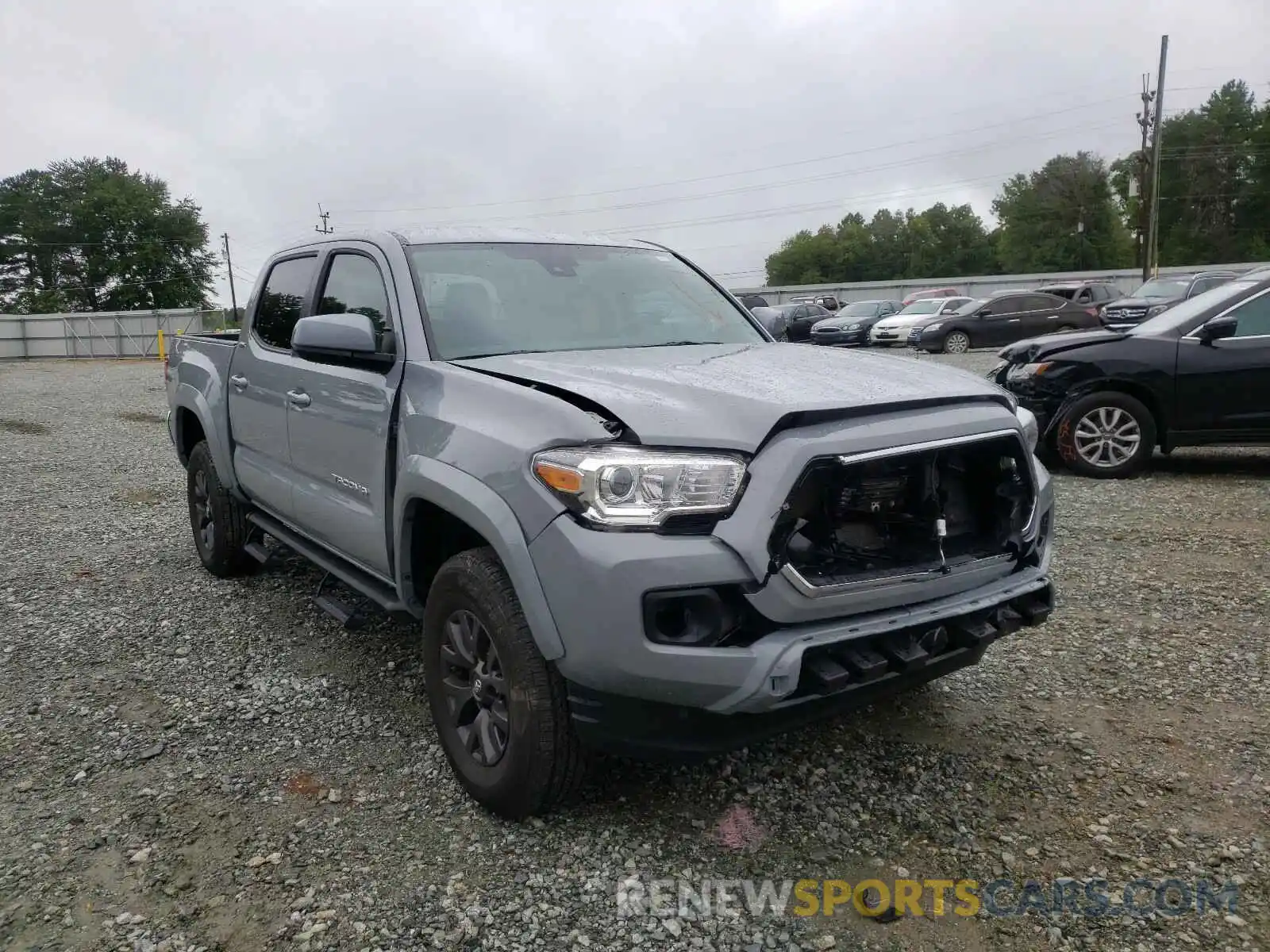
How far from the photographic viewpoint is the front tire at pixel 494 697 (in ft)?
8.65

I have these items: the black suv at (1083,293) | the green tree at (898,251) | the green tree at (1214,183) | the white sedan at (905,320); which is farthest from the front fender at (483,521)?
the green tree at (898,251)

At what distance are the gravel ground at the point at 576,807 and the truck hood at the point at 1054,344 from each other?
3.22 m

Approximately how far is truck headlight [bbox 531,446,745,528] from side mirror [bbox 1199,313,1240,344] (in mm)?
6424

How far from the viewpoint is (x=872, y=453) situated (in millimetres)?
2551

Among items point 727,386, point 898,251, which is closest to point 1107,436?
point 727,386

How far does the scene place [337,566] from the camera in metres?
4.01

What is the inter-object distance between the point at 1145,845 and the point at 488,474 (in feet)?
7.10

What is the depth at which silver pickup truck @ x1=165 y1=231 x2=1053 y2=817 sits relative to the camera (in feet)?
7.93

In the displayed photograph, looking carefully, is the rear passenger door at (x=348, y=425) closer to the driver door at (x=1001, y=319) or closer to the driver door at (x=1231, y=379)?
the driver door at (x=1231, y=379)

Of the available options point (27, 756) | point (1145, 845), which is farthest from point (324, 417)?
point (1145, 845)

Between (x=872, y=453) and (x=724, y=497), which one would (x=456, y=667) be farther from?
(x=872, y=453)

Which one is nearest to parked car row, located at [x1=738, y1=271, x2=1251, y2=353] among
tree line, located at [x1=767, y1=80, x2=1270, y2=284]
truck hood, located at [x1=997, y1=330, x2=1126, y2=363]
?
truck hood, located at [x1=997, y1=330, x2=1126, y2=363]

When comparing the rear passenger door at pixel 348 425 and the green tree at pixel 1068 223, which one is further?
the green tree at pixel 1068 223

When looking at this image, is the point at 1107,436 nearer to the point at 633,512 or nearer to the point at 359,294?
the point at 359,294
